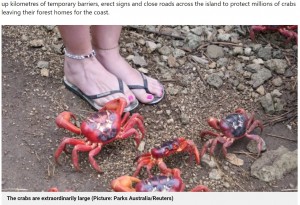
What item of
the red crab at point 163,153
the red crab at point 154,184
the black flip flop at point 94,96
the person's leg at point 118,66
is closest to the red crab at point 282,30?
the person's leg at point 118,66

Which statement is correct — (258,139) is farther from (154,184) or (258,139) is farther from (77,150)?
(77,150)

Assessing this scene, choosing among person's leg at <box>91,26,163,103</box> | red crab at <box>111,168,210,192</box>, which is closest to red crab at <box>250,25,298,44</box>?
person's leg at <box>91,26,163,103</box>

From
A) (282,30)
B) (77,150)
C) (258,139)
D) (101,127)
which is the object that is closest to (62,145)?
(77,150)

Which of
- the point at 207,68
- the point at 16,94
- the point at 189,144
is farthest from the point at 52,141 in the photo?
the point at 207,68

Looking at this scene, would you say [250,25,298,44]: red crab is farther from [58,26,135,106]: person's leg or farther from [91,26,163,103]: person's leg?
[58,26,135,106]: person's leg

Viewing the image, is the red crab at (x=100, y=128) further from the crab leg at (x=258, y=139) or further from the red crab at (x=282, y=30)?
the red crab at (x=282, y=30)

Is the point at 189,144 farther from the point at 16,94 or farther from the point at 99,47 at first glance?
the point at 16,94
